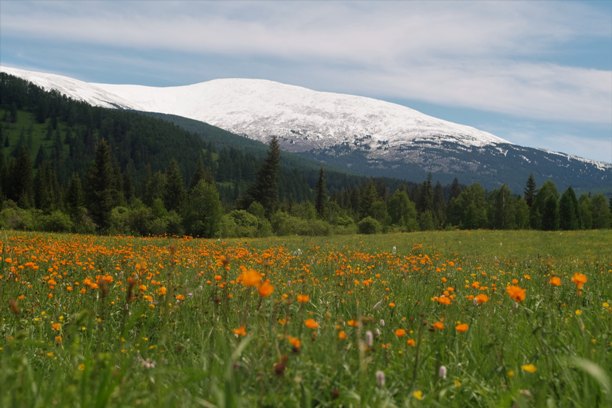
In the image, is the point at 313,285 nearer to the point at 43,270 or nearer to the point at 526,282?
the point at 526,282

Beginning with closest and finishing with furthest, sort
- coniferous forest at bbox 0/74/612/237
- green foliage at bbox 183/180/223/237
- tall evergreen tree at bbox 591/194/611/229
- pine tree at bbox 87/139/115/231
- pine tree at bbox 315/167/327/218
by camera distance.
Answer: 1. green foliage at bbox 183/180/223/237
2. coniferous forest at bbox 0/74/612/237
3. pine tree at bbox 87/139/115/231
4. tall evergreen tree at bbox 591/194/611/229
5. pine tree at bbox 315/167/327/218

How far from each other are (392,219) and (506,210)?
23.4 metres

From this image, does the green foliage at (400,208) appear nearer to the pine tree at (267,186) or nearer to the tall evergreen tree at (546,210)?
the tall evergreen tree at (546,210)

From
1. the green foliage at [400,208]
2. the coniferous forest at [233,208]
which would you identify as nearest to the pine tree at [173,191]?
the coniferous forest at [233,208]

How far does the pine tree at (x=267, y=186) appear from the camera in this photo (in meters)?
76.1

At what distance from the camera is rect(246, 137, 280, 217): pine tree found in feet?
250

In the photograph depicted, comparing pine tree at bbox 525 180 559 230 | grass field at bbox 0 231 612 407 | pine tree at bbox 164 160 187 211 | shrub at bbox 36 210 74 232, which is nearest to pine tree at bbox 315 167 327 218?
pine tree at bbox 164 160 187 211

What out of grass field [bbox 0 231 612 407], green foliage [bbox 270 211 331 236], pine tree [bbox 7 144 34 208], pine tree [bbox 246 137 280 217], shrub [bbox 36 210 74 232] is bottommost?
pine tree [bbox 7 144 34 208]

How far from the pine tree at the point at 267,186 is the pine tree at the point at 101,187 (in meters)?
21.3

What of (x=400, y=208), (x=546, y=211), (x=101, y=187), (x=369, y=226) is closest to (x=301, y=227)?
(x=369, y=226)

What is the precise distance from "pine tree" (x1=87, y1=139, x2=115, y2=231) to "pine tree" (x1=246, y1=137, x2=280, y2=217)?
21.3 metres

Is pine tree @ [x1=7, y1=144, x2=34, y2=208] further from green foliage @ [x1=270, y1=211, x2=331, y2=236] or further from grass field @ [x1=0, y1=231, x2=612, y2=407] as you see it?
grass field @ [x1=0, y1=231, x2=612, y2=407]

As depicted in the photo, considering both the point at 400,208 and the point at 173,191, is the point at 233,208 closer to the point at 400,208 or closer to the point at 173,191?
the point at 173,191

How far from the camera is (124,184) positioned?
118m
